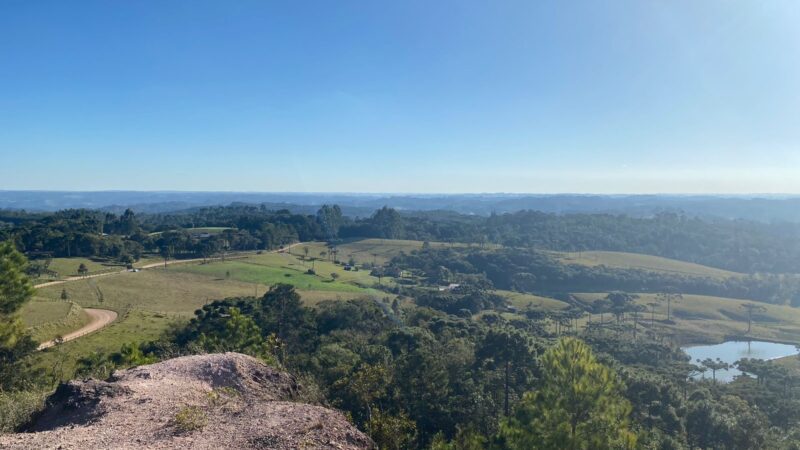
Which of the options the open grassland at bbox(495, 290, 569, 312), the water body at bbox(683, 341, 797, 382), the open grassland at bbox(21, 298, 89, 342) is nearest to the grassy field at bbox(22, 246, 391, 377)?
the open grassland at bbox(21, 298, 89, 342)

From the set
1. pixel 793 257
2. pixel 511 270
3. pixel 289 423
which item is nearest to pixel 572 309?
pixel 511 270

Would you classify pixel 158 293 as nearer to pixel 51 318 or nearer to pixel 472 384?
pixel 51 318

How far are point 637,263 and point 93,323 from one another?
131889 millimetres

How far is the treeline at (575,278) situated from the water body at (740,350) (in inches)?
1269

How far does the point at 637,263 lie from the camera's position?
447ft

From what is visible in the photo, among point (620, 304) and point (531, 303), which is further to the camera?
point (620, 304)

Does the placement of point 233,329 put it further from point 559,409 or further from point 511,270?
point 511,270

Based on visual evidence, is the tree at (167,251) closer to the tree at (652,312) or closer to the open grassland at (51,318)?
the open grassland at (51,318)

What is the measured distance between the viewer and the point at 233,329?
32844 millimetres

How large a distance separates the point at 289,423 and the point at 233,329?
2238 centimetres

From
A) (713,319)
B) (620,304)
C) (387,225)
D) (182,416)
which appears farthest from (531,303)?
(182,416)

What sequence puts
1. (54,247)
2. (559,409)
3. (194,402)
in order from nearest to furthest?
(194,402)
(559,409)
(54,247)

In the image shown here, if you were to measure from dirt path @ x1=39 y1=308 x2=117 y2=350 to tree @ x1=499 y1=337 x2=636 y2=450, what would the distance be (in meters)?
35.4

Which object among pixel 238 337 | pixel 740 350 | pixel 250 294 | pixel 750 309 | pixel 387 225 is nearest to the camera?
pixel 238 337
